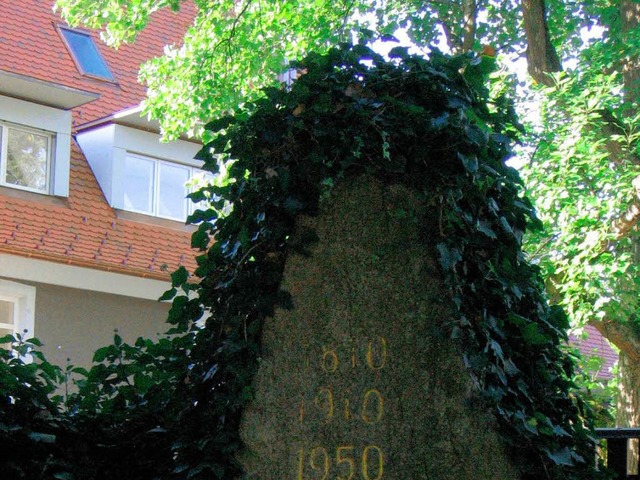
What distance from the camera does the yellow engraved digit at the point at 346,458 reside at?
3953 millimetres

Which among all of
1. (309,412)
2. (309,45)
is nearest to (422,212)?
(309,412)

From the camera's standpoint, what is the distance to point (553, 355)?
13.2ft

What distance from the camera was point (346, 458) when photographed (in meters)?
3.96

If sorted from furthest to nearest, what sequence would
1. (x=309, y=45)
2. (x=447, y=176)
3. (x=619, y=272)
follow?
(x=309, y=45) → (x=619, y=272) → (x=447, y=176)

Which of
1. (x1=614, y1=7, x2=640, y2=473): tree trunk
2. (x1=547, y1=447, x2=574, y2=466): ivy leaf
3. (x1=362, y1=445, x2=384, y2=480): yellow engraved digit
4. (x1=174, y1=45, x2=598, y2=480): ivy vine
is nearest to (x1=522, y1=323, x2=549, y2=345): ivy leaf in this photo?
(x1=174, y1=45, x2=598, y2=480): ivy vine

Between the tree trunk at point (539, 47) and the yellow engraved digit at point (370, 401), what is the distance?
30.7 feet

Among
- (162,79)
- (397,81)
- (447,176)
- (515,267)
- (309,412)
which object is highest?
(162,79)

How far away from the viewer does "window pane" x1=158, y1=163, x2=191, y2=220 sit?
15727 mm

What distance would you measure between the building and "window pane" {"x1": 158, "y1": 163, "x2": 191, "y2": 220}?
0.02m

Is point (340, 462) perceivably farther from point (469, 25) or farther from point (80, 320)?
point (469, 25)

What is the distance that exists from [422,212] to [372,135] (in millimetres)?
339

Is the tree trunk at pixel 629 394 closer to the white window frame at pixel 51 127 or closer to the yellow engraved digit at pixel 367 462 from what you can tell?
the white window frame at pixel 51 127

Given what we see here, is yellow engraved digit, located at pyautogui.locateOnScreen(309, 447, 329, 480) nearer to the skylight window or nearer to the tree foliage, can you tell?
the tree foliage

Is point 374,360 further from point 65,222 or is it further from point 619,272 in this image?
point 65,222
